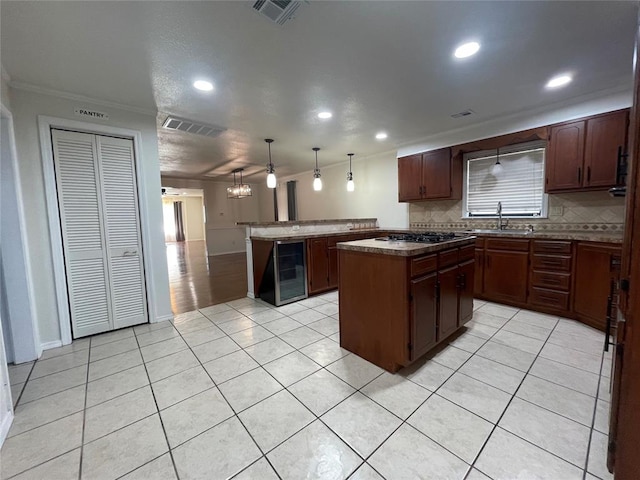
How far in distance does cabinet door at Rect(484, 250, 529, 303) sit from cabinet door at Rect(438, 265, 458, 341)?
1408 mm

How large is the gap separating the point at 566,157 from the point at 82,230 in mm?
5502

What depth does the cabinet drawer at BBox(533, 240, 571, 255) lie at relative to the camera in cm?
293

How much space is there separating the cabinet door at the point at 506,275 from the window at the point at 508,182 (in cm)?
85

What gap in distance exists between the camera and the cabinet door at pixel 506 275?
323 cm

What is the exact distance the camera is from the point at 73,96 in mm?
2609

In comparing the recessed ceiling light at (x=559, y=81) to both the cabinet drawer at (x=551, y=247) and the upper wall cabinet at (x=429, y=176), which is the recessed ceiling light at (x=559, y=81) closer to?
the upper wall cabinet at (x=429, y=176)

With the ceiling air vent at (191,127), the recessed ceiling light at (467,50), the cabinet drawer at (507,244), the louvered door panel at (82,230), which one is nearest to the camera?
the recessed ceiling light at (467,50)

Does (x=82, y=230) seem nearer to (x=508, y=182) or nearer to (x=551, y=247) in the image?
(x=551, y=247)

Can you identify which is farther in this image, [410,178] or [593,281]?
[410,178]

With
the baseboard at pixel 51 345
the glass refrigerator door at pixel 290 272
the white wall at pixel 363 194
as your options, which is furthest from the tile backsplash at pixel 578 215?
the baseboard at pixel 51 345

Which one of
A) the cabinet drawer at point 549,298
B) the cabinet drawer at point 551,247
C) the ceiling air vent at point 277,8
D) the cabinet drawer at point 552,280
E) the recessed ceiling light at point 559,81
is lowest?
the cabinet drawer at point 549,298

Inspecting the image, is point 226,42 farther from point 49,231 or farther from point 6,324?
point 6,324

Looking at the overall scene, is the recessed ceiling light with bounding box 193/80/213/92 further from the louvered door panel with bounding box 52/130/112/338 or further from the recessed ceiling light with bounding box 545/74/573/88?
the recessed ceiling light with bounding box 545/74/573/88

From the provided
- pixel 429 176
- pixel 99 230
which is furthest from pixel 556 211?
pixel 99 230
